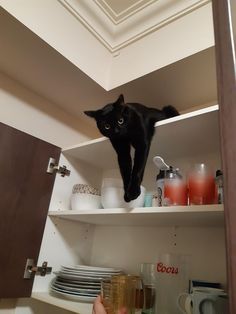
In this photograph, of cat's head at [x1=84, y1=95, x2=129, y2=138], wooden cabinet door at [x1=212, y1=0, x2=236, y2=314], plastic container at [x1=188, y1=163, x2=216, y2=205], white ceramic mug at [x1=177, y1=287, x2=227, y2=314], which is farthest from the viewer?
cat's head at [x1=84, y1=95, x2=129, y2=138]

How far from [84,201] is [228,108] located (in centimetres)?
76

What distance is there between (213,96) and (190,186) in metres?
0.45

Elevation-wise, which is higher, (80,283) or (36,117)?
(36,117)

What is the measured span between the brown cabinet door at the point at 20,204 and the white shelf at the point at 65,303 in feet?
0.15

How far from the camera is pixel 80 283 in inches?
34.4

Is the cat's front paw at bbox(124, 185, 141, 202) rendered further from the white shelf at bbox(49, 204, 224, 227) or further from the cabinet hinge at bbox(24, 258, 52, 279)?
the cabinet hinge at bbox(24, 258, 52, 279)

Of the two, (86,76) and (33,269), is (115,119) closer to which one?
(86,76)

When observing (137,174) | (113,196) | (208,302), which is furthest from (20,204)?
(208,302)

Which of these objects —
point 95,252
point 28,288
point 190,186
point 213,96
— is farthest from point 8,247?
point 213,96

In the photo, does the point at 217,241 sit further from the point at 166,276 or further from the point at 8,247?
the point at 8,247

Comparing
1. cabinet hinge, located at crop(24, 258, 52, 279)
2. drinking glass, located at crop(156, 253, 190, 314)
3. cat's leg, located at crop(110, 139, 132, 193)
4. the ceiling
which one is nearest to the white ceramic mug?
drinking glass, located at crop(156, 253, 190, 314)

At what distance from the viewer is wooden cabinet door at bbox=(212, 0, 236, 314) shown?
0.27 metres

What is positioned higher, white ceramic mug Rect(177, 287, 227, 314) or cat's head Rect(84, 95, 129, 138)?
cat's head Rect(84, 95, 129, 138)

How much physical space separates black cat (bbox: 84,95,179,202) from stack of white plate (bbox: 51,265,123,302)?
0.31 meters
